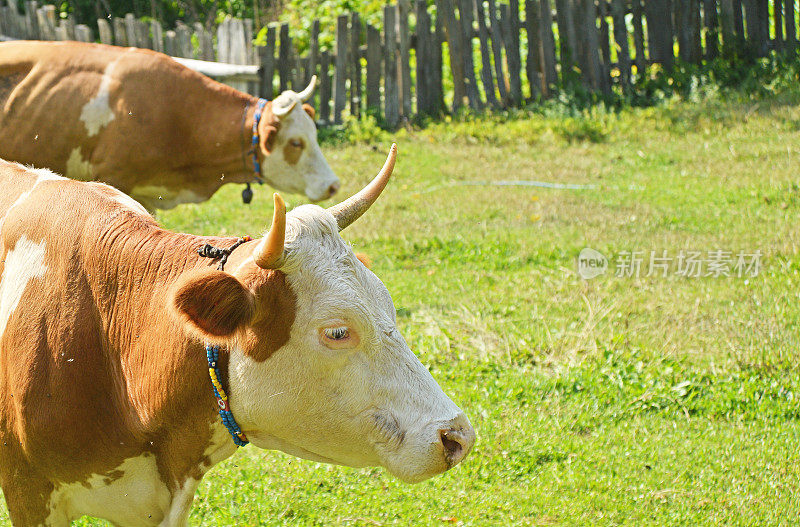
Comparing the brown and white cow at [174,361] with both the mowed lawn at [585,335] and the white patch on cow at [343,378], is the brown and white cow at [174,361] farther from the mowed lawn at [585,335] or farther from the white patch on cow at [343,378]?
the mowed lawn at [585,335]

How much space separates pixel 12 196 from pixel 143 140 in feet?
11.3

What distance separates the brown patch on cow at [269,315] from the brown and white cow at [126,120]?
13.5 ft

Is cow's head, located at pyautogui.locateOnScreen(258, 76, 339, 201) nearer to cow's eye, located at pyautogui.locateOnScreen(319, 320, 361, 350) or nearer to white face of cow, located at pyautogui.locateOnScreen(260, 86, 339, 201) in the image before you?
white face of cow, located at pyautogui.locateOnScreen(260, 86, 339, 201)

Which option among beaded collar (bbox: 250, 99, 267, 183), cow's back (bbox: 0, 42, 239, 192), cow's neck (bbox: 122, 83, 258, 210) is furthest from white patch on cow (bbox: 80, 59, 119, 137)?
beaded collar (bbox: 250, 99, 267, 183)

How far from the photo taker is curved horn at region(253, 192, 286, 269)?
2.29 metres

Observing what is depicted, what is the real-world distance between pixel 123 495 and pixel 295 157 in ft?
16.1

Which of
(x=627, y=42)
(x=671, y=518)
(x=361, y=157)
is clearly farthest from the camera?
(x=627, y=42)

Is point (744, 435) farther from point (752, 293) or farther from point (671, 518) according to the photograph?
point (752, 293)

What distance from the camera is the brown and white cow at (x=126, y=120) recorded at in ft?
20.5

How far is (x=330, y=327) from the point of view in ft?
8.33

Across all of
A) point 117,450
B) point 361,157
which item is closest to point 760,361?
point 117,450

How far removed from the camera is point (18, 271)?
2.87m

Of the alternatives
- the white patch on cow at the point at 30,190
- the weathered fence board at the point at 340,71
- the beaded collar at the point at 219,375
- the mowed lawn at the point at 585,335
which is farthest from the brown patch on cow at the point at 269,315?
the weathered fence board at the point at 340,71

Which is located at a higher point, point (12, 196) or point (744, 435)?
point (12, 196)
